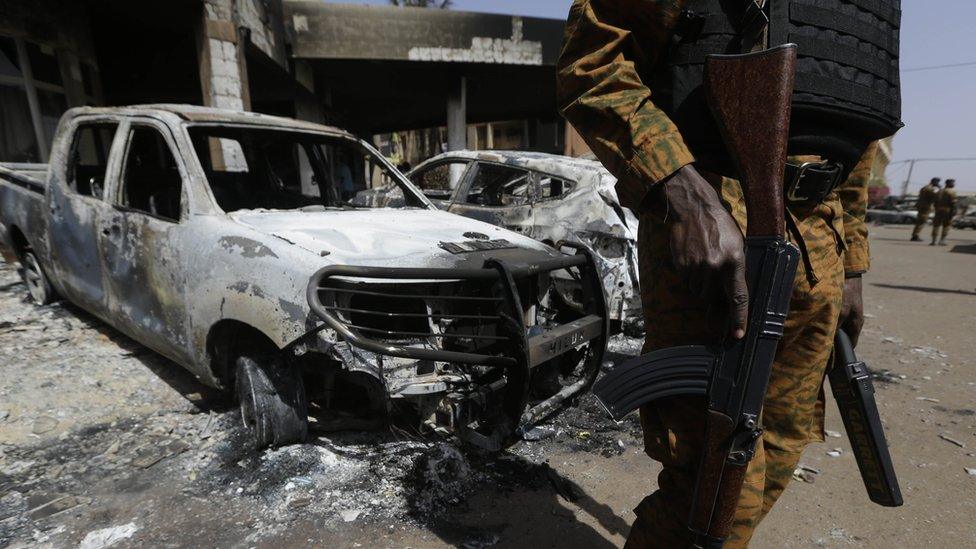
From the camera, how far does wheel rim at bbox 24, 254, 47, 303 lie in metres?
4.07

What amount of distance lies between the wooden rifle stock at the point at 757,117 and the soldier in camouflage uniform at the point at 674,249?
0.07 metres

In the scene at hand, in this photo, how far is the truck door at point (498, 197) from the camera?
14.3 feet

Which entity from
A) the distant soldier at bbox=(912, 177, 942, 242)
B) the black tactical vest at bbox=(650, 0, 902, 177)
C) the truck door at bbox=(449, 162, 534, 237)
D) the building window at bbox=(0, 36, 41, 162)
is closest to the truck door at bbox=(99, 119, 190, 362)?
the black tactical vest at bbox=(650, 0, 902, 177)

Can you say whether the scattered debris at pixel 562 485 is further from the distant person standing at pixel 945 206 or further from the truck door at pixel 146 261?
the distant person standing at pixel 945 206

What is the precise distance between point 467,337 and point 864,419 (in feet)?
4.20

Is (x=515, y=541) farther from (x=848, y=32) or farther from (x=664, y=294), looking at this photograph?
(x=848, y=32)

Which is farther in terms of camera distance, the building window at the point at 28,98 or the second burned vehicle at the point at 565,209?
the building window at the point at 28,98

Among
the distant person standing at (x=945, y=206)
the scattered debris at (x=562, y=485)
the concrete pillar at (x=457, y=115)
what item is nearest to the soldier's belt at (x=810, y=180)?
the scattered debris at (x=562, y=485)

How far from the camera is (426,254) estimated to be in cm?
219

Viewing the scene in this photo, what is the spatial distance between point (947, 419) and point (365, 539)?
11.3 ft

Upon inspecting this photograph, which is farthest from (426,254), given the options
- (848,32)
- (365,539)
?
(848,32)

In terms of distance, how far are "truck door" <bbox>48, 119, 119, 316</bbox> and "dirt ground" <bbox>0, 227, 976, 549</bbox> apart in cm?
51

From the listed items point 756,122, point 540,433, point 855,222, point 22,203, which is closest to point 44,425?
point 22,203

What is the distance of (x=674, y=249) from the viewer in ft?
3.35
